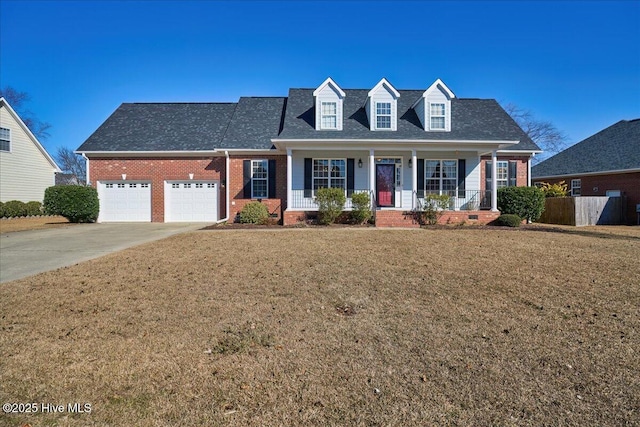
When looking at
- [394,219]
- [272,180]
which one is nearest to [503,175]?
[394,219]

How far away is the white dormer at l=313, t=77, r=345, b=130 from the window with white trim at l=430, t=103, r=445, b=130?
4387mm

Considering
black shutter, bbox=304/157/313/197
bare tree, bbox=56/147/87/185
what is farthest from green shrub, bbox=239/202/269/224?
bare tree, bbox=56/147/87/185

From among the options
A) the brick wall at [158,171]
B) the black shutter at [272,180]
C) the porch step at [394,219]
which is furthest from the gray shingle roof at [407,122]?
the brick wall at [158,171]

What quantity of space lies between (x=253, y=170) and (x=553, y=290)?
570 inches

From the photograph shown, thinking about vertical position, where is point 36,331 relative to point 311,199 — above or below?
Answer: below

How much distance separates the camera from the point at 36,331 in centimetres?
415

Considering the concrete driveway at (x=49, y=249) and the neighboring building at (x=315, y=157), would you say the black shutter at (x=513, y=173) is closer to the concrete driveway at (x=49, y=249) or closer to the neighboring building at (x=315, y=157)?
the neighboring building at (x=315, y=157)

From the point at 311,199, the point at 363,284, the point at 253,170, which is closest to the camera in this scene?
the point at 363,284

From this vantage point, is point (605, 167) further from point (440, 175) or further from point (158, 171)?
point (158, 171)

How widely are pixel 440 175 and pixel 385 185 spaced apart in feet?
8.91

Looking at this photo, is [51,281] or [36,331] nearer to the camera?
[36,331]

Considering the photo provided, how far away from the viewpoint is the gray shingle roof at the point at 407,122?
1638 cm

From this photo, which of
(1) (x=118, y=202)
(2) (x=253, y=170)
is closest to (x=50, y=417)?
(2) (x=253, y=170)

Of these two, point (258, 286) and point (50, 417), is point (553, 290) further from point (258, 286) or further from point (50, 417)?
point (50, 417)
